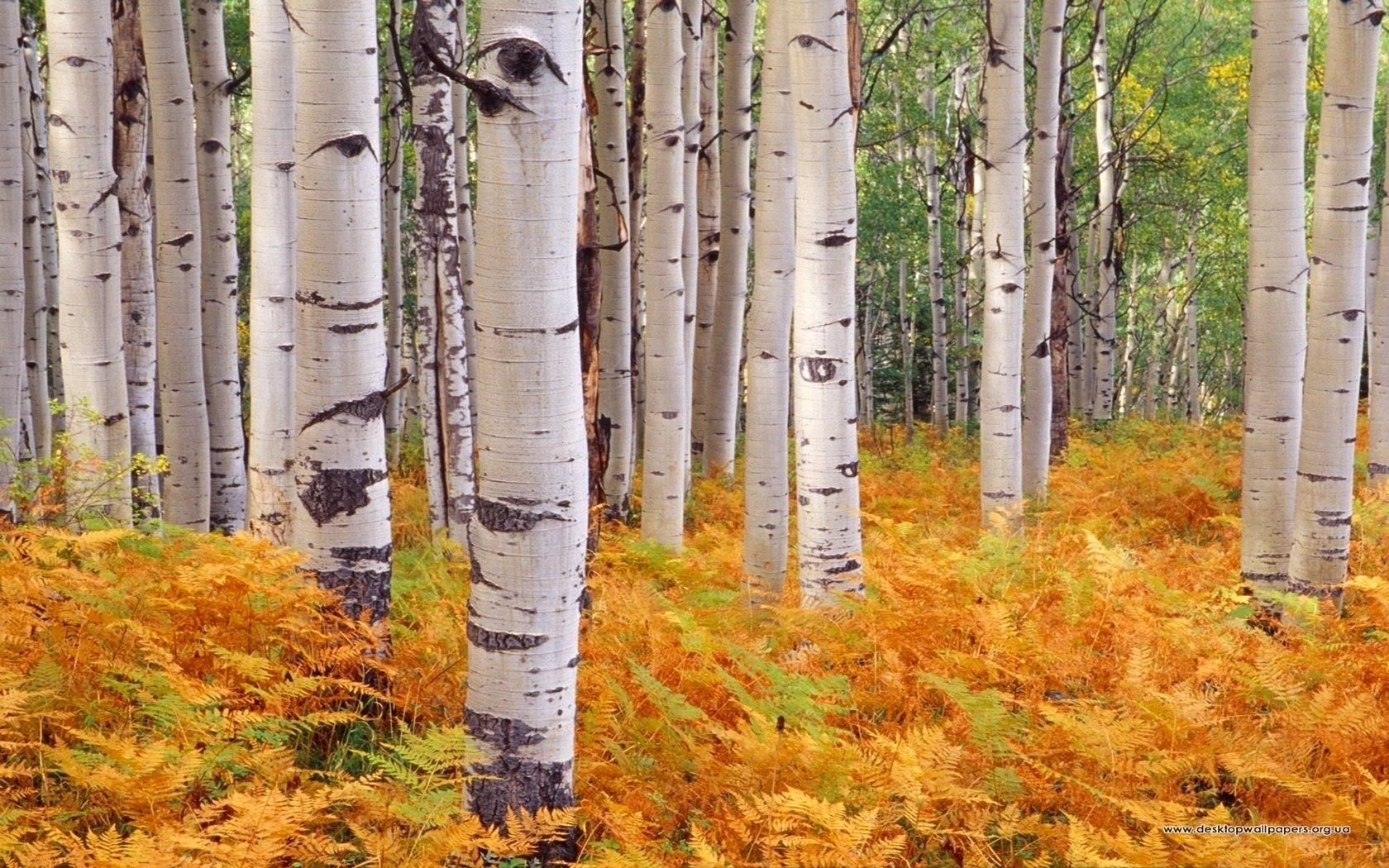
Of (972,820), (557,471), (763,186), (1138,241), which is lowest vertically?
(972,820)

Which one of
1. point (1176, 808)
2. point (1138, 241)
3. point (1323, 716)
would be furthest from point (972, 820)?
point (1138, 241)

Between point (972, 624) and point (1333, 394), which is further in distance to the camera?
point (1333, 394)

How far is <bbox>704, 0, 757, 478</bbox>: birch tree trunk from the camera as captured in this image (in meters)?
10.1

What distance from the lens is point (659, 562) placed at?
26.5ft

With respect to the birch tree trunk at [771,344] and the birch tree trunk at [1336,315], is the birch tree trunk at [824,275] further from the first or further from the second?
the birch tree trunk at [1336,315]

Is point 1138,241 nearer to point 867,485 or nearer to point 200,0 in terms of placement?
point 867,485

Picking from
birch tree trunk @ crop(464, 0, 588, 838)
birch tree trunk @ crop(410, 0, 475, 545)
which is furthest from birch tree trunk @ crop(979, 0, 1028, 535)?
birch tree trunk @ crop(464, 0, 588, 838)

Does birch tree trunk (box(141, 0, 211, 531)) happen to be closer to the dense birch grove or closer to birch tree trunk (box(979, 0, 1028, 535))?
the dense birch grove

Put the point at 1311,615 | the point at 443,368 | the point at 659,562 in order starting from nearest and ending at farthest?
1. the point at 1311,615
2. the point at 659,562
3. the point at 443,368

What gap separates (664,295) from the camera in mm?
8773

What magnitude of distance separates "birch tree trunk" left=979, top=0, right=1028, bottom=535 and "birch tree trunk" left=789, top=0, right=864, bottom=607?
2.93 metres

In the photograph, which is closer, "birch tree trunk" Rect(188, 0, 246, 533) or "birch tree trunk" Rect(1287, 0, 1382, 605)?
"birch tree trunk" Rect(1287, 0, 1382, 605)

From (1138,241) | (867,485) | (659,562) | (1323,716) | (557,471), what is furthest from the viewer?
(1138,241)

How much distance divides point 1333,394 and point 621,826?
15.1 feet
